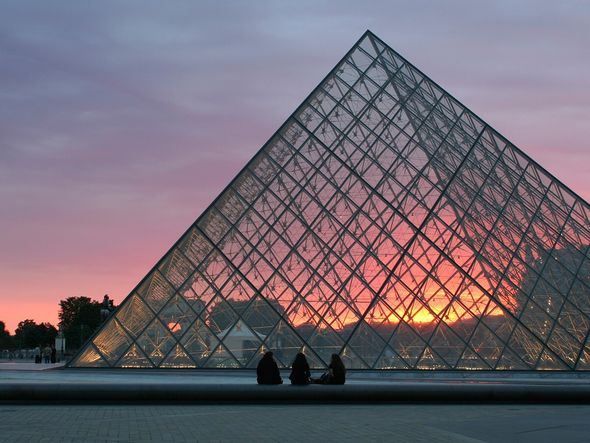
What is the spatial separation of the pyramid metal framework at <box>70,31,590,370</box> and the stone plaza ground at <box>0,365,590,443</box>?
8245 mm

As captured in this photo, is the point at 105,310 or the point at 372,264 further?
the point at 105,310

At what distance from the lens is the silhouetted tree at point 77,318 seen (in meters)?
109

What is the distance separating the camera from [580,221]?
26.5 meters

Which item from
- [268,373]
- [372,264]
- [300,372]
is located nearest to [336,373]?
[300,372]

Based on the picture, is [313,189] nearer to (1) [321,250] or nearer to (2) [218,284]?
(1) [321,250]

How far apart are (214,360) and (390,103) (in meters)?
11.0

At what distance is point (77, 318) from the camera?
118 meters
